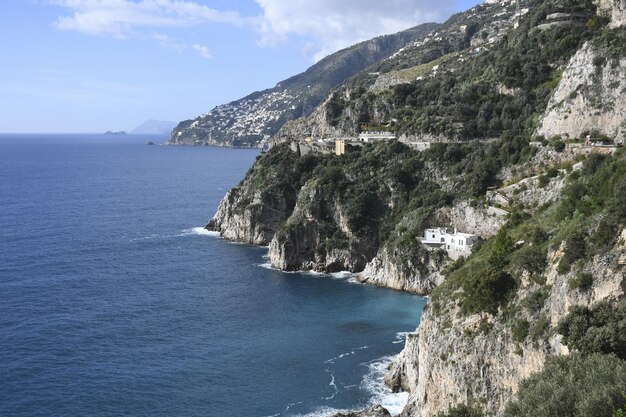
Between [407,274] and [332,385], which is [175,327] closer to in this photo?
[332,385]

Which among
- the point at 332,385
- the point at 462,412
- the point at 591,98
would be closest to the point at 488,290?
the point at 462,412

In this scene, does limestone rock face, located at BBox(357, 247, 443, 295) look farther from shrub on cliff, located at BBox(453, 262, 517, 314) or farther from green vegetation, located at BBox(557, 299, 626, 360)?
green vegetation, located at BBox(557, 299, 626, 360)

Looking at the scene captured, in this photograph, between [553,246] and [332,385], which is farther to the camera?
[332,385]

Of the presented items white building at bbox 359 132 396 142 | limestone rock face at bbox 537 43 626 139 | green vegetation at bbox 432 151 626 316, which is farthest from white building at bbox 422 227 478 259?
white building at bbox 359 132 396 142

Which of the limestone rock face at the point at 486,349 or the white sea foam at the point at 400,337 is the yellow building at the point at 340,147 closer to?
the white sea foam at the point at 400,337

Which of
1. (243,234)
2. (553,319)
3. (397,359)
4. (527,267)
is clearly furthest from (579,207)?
(243,234)

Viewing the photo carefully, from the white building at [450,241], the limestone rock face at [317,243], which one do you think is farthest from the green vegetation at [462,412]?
the limestone rock face at [317,243]
